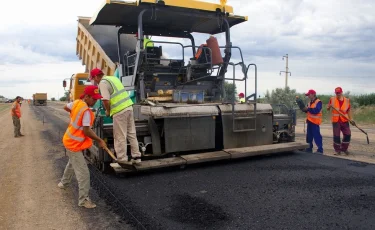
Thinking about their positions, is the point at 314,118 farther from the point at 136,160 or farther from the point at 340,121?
the point at 136,160

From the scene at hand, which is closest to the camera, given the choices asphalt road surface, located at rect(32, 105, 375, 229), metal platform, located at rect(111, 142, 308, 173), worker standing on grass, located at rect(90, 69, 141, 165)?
asphalt road surface, located at rect(32, 105, 375, 229)

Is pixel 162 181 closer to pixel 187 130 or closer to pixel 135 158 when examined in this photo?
pixel 135 158

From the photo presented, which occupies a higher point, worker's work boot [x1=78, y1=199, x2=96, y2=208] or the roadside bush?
the roadside bush

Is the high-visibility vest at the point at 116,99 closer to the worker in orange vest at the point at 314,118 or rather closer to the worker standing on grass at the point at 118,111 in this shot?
the worker standing on grass at the point at 118,111

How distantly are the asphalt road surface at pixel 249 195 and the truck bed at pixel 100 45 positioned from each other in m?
2.62

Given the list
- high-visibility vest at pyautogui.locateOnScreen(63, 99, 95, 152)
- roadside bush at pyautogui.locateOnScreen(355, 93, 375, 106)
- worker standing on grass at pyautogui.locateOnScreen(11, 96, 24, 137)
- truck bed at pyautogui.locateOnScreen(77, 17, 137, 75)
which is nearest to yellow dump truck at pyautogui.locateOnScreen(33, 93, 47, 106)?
worker standing on grass at pyautogui.locateOnScreen(11, 96, 24, 137)

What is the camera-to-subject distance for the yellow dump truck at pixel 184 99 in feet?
15.9

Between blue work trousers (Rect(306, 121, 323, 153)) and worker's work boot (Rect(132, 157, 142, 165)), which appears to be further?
blue work trousers (Rect(306, 121, 323, 153))

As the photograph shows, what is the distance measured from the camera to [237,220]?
306 cm

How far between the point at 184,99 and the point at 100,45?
3101 mm

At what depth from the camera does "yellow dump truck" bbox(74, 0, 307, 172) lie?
15.9 ft

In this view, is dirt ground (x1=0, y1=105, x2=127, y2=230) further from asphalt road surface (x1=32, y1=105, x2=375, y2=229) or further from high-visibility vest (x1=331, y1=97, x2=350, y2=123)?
high-visibility vest (x1=331, y1=97, x2=350, y2=123)

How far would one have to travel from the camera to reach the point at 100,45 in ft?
24.7

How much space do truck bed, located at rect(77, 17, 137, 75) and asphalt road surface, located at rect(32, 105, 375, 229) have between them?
2624mm
